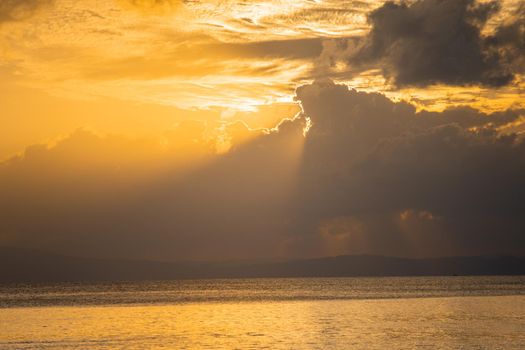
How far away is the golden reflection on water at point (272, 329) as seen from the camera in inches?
2963

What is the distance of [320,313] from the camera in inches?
4808

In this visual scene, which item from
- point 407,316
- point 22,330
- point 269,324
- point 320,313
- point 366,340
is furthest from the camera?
point 320,313

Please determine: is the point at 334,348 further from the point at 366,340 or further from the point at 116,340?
the point at 116,340

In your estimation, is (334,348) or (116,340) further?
(116,340)

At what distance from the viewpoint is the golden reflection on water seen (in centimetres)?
7525

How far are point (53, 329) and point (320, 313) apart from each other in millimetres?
45563

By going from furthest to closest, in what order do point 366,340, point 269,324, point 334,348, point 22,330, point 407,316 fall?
1. point 407,316
2. point 269,324
3. point 22,330
4. point 366,340
5. point 334,348

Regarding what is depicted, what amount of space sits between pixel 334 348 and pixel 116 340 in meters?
23.5

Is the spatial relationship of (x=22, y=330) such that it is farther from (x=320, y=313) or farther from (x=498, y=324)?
(x=498, y=324)

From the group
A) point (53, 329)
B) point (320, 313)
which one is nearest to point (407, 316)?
point (320, 313)

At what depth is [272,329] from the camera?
9069 centimetres

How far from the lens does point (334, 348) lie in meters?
Answer: 71.9

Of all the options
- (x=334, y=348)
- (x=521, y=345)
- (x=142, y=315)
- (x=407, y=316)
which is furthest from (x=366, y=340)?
(x=142, y=315)

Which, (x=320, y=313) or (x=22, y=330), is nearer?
(x=22, y=330)
